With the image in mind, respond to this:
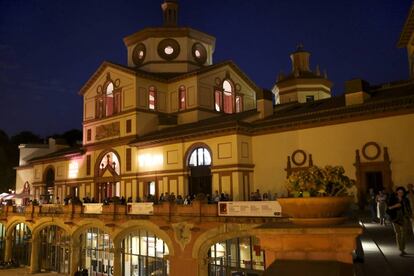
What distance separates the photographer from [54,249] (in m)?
39.7

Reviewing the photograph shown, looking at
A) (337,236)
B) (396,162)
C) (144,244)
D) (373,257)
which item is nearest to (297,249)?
(337,236)

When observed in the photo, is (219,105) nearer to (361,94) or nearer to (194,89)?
(194,89)

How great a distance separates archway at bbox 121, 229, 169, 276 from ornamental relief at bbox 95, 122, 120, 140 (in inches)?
445

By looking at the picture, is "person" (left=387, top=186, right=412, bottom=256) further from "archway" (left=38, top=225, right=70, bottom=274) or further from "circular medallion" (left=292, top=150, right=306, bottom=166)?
"archway" (left=38, top=225, right=70, bottom=274)

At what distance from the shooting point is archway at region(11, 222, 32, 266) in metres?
43.7

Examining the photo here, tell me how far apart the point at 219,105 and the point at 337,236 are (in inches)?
1378

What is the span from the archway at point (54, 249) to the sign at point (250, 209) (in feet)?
65.5

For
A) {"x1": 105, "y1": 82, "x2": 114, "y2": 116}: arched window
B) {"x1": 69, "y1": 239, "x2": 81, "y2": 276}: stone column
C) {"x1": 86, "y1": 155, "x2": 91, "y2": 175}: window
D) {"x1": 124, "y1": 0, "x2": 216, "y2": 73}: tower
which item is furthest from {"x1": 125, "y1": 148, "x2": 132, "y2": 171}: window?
{"x1": 124, "y1": 0, "x2": 216, "y2": 73}: tower

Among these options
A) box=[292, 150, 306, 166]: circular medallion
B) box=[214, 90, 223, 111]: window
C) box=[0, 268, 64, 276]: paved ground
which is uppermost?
box=[214, 90, 223, 111]: window

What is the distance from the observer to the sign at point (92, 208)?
104 feet

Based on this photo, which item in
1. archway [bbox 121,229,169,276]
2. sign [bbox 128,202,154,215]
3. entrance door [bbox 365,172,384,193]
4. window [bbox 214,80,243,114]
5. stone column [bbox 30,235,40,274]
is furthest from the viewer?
stone column [bbox 30,235,40,274]

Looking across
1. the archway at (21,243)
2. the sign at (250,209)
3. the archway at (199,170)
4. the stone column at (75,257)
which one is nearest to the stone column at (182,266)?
the sign at (250,209)

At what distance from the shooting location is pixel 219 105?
40.5m

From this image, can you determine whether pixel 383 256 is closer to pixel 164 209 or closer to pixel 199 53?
pixel 164 209
